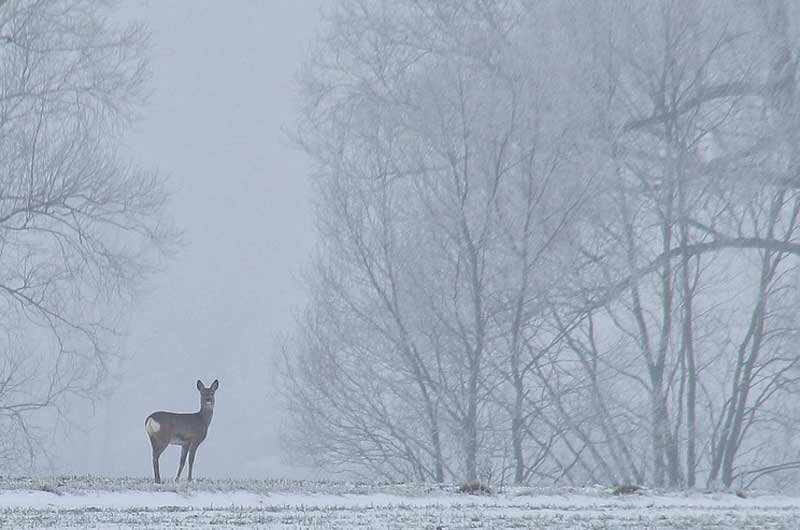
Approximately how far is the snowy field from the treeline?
8.56m

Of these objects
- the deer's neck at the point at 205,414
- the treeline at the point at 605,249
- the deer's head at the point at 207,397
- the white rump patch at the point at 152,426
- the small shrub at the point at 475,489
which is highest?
the treeline at the point at 605,249

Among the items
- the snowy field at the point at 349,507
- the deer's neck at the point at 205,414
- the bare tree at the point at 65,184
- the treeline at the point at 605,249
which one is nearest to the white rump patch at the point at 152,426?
the deer's neck at the point at 205,414

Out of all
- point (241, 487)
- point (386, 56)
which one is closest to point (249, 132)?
point (386, 56)

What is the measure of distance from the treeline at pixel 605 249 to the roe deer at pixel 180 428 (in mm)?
8651

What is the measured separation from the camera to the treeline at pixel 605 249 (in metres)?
23.5

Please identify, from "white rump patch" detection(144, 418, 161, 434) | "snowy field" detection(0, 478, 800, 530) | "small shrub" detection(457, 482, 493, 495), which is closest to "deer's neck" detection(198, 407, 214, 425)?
"white rump patch" detection(144, 418, 161, 434)

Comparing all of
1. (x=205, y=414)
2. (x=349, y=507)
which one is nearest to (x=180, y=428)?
(x=205, y=414)

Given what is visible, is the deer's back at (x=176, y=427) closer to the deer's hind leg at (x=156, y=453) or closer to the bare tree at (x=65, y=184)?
the deer's hind leg at (x=156, y=453)

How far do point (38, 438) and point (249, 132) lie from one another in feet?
397

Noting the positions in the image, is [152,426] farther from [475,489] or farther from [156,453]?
[475,489]

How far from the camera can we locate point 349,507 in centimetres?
1278

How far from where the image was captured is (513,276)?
23.3 m

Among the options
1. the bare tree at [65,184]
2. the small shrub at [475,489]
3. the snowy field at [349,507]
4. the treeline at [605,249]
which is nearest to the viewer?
the snowy field at [349,507]

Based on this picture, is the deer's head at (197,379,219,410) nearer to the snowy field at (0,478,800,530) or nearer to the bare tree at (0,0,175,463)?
the snowy field at (0,478,800,530)
